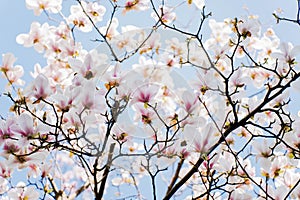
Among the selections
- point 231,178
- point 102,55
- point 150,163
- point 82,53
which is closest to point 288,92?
point 231,178

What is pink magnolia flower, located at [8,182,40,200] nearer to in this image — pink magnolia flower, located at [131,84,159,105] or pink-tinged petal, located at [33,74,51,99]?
pink-tinged petal, located at [33,74,51,99]

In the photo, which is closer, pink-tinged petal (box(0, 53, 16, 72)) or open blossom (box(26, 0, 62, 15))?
pink-tinged petal (box(0, 53, 16, 72))

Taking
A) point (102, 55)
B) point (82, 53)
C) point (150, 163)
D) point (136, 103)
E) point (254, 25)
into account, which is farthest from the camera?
point (82, 53)

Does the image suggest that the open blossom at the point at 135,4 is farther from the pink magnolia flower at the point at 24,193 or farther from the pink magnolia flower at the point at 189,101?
the pink magnolia flower at the point at 24,193

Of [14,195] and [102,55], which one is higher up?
[102,55]

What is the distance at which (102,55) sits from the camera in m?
1.66

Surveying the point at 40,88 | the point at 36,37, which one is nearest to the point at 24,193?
the point at 40,88

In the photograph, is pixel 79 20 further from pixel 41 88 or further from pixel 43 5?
pixel 41 88

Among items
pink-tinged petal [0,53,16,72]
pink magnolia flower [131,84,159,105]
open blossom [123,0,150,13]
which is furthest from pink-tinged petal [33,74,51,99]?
open blossom [123,0,150,13]

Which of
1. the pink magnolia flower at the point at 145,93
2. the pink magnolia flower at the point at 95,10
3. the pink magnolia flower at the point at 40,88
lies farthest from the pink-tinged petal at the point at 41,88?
the pink magnolia flower at the point at 95,10

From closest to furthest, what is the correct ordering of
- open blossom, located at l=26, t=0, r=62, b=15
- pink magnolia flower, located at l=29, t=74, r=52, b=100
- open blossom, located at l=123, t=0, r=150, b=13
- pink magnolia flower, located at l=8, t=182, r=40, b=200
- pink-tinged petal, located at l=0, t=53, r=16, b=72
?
pink magnolia flower, located at l=29, t=74, r=52, b=100 < pink magnolia flower, located at l=8, t=182, r=40, b=200 < pink-tinged petal, located at l=0, t=53, r=16, b=72 < open blossom, located at l=123, t=0, r=150, b=13 < open blossom, located at l=26, t=0, r=62, b=15

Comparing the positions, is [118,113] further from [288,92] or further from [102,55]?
[288,92]

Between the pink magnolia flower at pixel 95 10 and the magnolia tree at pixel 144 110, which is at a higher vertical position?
the pink magnolia flower at pixel 95 10

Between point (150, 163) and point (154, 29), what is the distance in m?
0.63
